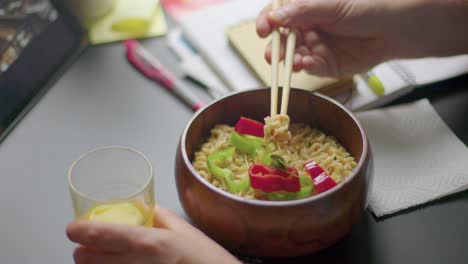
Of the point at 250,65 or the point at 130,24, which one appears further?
the point at 130,24

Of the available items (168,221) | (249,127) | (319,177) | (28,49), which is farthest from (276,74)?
(28,49)

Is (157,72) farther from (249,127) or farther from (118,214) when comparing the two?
(118,214)

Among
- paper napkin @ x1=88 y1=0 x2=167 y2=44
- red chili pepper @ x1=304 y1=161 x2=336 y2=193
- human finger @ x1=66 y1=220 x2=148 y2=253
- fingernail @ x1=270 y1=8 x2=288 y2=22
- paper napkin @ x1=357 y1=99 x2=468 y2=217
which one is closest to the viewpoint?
human finger @ x1=66 y1=220 x2=148 y2=253

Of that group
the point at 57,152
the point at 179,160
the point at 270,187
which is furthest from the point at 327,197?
the point at 57,152

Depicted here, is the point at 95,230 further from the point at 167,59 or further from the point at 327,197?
the point at 167,59

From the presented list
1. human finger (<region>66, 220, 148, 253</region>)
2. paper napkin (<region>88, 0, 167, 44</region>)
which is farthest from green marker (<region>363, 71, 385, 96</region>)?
human finger (<region>66, 220, 148, 253</region>)

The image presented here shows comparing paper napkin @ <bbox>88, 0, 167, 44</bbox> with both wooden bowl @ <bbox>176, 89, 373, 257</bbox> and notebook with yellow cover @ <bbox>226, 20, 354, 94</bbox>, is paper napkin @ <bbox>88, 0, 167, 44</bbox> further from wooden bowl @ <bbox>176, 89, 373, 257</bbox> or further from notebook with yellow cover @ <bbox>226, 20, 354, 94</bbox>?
wooden bowl @ <bbox>176, 89, 373, 257</bbox>
